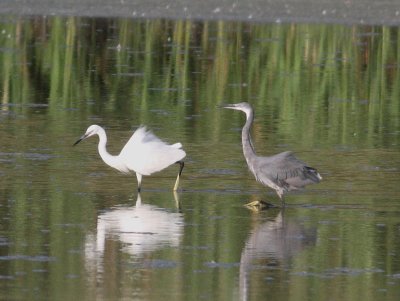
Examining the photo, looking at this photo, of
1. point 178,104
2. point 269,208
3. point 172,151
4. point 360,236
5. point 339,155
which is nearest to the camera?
point 360,236

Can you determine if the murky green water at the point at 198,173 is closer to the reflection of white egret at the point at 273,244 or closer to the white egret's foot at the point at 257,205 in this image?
the reflection of white egret at the point at 273,244

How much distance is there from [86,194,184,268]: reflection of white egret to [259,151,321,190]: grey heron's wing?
3.61 ft

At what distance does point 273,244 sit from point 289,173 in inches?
71.5

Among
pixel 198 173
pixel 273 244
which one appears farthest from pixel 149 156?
pixel 273 244

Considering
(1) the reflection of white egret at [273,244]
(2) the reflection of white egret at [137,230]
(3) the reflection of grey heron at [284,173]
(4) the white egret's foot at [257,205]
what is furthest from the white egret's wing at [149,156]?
(1) the reflection of white egret at [273,244]

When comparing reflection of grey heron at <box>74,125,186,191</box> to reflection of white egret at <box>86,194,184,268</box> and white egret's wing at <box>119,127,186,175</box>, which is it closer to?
white egret's wing at <box>119,127,186,175</box>

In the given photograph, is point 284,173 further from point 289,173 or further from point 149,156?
point 149,156

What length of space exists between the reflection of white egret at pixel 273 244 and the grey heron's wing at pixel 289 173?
0.57m

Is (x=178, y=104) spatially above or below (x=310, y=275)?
above

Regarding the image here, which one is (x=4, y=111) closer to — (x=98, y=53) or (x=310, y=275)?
(x=98, y=53)

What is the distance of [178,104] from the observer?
58.9 ft

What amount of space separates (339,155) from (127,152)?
2.93 m

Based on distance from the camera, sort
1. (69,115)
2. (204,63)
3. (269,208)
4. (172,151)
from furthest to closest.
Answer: (204,63) → (69,115) → (172,151) → (269,208)

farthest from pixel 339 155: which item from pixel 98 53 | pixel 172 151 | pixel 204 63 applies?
pixel 98 53
